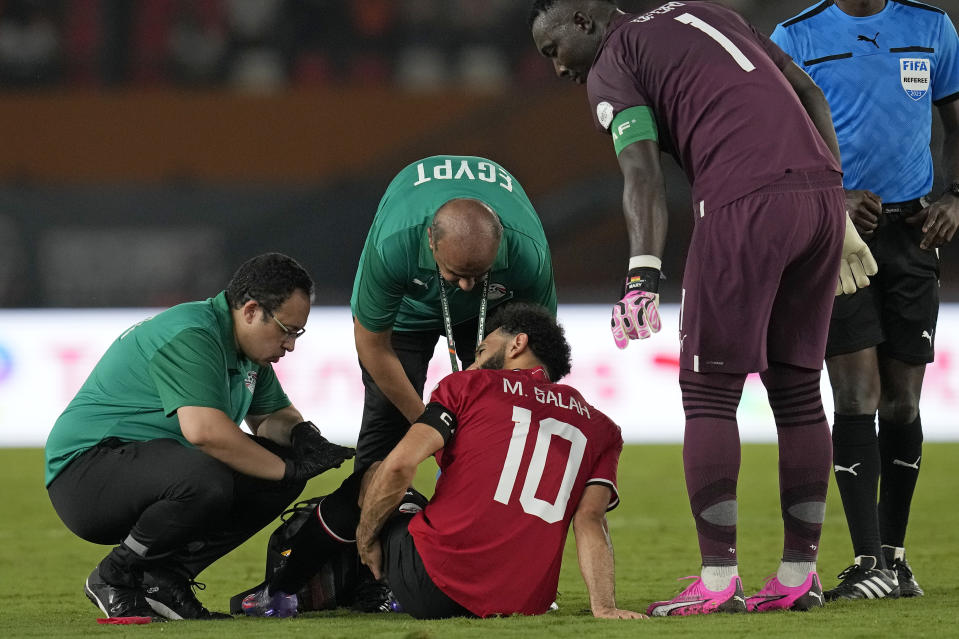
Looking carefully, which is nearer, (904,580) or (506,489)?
(506,489)

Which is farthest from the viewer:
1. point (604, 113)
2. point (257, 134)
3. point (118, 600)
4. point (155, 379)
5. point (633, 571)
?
point (257, 134)

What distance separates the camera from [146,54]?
13195 millimetres

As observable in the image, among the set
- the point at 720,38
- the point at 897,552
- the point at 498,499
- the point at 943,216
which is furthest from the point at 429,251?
the point at 897,552

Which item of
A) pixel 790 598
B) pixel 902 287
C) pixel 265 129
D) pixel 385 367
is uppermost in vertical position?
pixel 265 129

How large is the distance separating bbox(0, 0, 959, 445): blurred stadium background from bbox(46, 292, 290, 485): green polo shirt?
7.20 m

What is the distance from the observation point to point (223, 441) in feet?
11.8

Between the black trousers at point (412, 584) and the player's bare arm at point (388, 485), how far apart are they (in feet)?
0.16

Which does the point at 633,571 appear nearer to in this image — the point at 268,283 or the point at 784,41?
the point at 268,283

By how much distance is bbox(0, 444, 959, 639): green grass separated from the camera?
3.01m

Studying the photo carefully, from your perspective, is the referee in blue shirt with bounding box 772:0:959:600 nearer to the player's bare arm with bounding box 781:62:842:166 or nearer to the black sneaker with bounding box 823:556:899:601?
the black sneaker with bounding box 823:556:899:601

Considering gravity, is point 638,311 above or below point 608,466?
above

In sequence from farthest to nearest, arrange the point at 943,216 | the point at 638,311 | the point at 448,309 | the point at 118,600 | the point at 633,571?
the point at 633,571, the point at 448,309, the point at 943,216, the point at 118,600, the point at 638,311

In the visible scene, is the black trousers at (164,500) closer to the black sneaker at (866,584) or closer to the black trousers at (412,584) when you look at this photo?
the black trousers at (412,584)

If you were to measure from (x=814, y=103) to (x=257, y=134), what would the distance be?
10.2 meters
